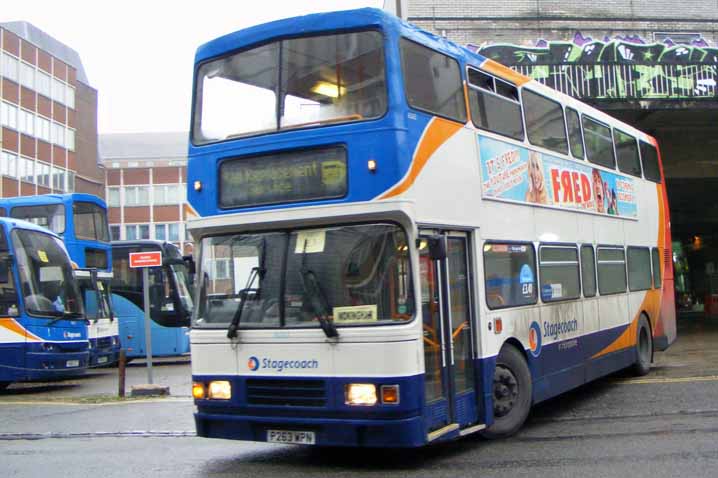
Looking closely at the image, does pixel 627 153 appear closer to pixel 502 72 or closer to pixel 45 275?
pixel 502 72

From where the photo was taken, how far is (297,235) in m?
8.05

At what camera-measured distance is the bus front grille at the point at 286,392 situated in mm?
7809

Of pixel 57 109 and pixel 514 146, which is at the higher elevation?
pixel 57 109

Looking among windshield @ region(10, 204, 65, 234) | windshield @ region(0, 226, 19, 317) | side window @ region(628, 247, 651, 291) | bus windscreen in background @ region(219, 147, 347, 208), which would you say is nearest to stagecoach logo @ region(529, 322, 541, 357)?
bus windscreen in background @ region(219, 147, 347, 208)

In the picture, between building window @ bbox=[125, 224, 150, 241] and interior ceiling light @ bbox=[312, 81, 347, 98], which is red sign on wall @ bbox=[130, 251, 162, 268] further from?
building window @ bbox=[125, 224, 150, 241]

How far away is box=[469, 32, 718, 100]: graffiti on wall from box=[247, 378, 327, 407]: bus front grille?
12.6 metres

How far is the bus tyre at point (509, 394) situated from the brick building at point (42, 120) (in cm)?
4266

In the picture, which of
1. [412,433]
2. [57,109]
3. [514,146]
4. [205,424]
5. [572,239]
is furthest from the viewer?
[57,109]

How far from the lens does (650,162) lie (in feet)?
51.6

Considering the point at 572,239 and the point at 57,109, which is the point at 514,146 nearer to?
the point at 572,239

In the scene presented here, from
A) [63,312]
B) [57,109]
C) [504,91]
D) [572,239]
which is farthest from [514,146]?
[57,109]

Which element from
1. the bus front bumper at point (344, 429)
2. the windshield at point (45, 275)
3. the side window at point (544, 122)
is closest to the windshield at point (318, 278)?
the bus front bumper at point (344, 429)

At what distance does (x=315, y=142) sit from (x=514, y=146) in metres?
3.11

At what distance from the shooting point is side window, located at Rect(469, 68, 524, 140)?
941 centimetres
